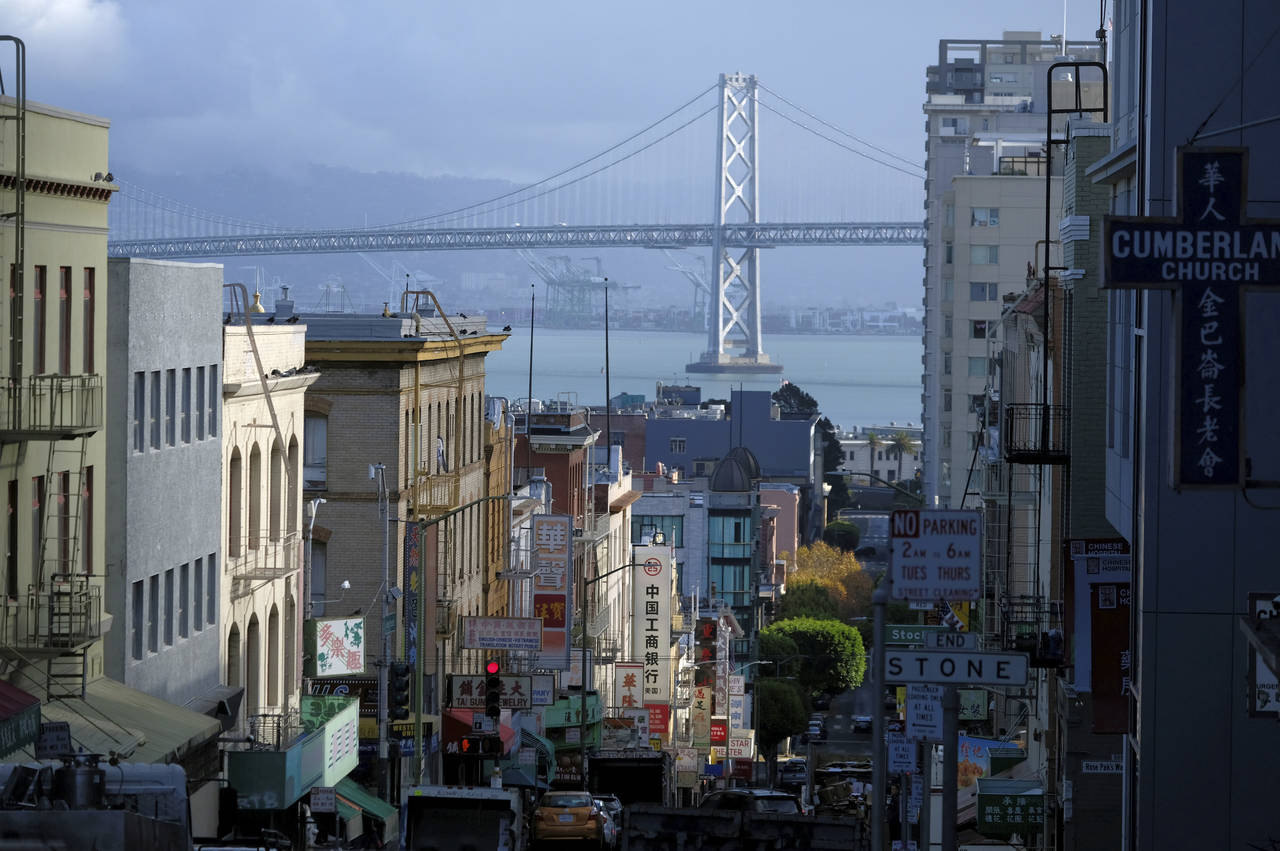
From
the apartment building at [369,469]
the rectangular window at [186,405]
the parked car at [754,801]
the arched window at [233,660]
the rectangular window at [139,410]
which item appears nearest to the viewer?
the rectangular window at [139,410]

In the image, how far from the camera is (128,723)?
25906 millimetres

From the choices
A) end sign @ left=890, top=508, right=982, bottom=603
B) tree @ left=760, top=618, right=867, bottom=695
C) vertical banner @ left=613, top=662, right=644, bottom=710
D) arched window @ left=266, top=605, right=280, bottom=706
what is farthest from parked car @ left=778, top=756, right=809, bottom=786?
end sign @ left=890, top=508, right=982, bottom=603

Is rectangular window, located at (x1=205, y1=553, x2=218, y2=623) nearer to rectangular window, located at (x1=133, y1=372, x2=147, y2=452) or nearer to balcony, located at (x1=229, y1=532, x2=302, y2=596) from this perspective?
balcony, located at (x1=229, y1=532, x2=302, y2=596)

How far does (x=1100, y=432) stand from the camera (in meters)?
28.3

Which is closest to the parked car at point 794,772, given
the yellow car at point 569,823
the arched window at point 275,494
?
the arched window at point 275,494

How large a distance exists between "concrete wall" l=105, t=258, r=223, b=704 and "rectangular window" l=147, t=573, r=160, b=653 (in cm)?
3

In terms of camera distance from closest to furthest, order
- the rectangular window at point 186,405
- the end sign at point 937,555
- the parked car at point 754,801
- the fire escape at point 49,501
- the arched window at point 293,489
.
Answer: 1. the end sign at point 937,555
2. the fire escape at point 49,501
3. the parked car at point 754,801
4. the rectangular window at point 186,405
5. the arched window at point 293,489

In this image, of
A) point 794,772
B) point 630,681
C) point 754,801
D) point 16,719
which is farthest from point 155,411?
point 794,772

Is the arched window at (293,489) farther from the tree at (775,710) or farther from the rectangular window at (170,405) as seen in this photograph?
the tree at (775,710)

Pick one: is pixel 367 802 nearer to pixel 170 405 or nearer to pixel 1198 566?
pixel 170 405

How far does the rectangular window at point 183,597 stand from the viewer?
32000mm

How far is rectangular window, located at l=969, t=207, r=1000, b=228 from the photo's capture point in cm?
8969

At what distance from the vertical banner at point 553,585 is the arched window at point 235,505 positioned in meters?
16.4

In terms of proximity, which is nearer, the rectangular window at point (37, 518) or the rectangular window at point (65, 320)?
the rectangular window at point (37, 518)
